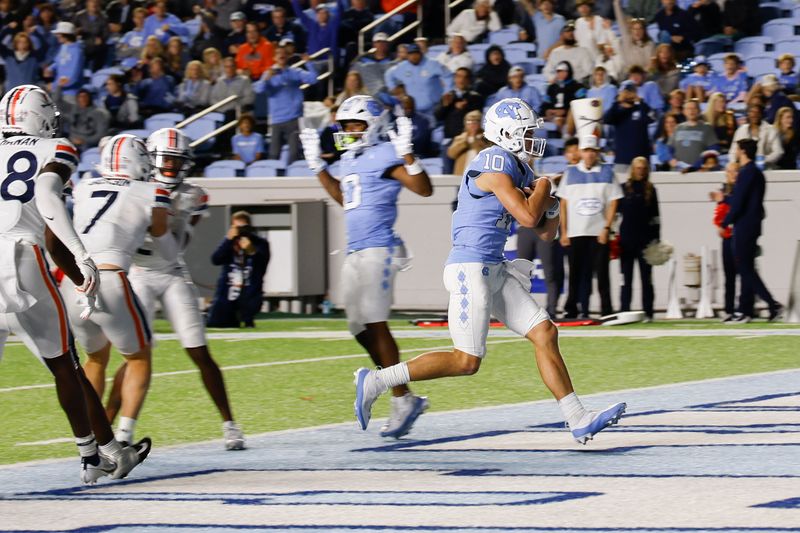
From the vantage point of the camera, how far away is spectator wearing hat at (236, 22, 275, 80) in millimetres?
21500

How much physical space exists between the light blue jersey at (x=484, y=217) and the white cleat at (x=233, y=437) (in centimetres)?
133

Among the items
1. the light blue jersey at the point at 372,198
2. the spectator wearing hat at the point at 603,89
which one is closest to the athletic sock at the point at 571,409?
the light blue jersey at the point at 372,198

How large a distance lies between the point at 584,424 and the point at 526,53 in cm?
1329

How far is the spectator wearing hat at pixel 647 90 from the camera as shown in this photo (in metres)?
18.2

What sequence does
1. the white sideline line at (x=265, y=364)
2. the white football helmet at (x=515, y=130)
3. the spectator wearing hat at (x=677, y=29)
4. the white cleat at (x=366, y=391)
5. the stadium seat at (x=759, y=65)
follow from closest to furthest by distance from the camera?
1. the white football helmet at (x=515, y=130)
2. the white cleat at (x=366, y=391)
3. the white sideline line at (x=265, y=364)
4. the stadium seat at (x=759, y=65)
5. the spectator wearing hat at (x=677, y=29)

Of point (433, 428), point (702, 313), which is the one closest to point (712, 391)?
point (433, 428)

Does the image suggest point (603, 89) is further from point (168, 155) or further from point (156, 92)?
point (168, 155)

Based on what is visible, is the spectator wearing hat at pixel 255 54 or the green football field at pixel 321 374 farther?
the spectator wearing hat at pixel 255 54

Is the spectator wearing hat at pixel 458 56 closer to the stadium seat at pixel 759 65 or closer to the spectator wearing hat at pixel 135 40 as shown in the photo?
the stadium seat at pixel 759 65

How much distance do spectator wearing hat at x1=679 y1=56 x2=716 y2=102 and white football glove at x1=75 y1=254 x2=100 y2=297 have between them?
12.6 meters

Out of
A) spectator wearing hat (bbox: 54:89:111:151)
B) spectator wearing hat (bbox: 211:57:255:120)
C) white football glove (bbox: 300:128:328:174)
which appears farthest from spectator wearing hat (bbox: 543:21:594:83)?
white football glove (bbox: 300:128:328:174)

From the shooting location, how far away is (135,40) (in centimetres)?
2367

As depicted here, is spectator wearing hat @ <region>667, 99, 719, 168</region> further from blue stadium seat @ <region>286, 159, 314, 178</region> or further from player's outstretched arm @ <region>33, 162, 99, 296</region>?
player's outstretched arm @ <region>33, 162, 99, 296</region>

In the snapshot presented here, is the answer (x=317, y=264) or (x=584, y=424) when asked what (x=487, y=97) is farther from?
(x=584, y=424)
